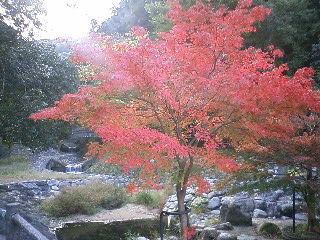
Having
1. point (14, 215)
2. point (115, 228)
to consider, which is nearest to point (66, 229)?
point (115, 228)

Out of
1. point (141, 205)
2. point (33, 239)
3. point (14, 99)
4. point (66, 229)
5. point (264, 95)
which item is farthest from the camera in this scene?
point (141, 205)

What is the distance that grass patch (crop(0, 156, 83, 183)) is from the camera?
16.7m

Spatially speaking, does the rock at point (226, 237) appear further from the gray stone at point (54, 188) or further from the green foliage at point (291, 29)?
the green foliage at point (291, 29)

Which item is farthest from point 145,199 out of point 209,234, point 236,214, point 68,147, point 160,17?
point 68,147

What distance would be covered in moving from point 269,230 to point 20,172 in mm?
14547

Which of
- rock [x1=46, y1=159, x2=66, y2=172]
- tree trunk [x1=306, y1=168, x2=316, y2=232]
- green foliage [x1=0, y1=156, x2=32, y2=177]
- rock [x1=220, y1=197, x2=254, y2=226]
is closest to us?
tree trunk [x1=306, y1=168, x2=316, y2=232]

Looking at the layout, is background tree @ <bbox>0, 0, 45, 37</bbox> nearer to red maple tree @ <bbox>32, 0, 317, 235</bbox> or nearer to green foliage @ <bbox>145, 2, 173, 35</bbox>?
red maple tree @ <bbox>32, 0, 317, 235</bbox>

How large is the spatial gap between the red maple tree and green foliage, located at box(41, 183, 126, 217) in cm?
658

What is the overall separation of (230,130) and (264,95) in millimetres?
1116

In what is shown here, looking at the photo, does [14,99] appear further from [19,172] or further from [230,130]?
[19,172]

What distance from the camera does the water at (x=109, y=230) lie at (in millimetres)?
10000

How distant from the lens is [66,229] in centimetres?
1072

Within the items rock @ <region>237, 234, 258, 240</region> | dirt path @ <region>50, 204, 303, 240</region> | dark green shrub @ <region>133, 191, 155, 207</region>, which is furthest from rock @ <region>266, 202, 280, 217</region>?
dark green shrub @ <region>133, 191, 155, 207</region>

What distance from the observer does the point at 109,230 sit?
35.1 feet
